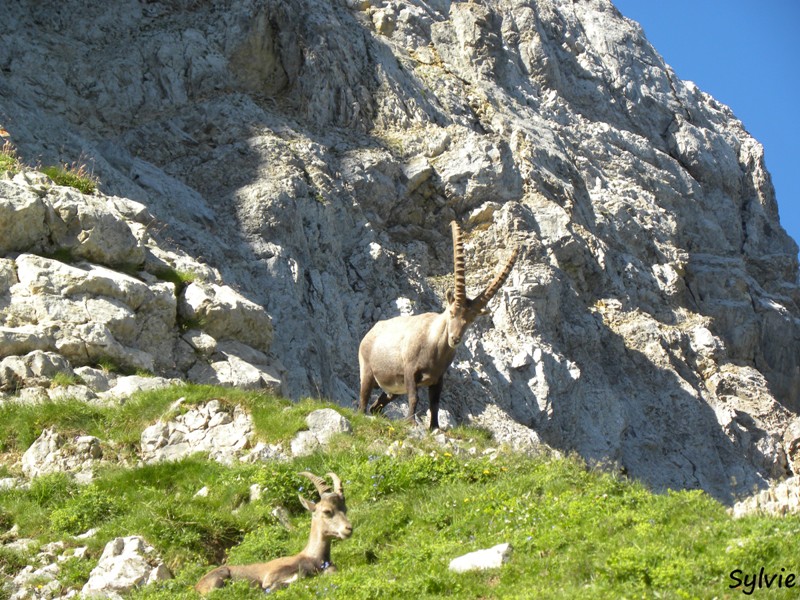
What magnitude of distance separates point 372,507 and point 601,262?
25462 millimetres

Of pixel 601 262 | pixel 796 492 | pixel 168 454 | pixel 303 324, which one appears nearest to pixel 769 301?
pixel 601 262

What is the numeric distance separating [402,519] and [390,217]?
21.1 m

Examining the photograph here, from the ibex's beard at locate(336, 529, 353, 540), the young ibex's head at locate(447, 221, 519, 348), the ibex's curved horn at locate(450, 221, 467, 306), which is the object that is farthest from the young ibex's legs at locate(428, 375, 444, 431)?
the ibex's beard at locate(336, 529, 353, 540)

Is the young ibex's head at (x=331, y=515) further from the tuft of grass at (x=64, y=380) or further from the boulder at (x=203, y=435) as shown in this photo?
the tuft of grass at (x=64, y=380)

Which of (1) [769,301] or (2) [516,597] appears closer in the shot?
(2) [516,597]

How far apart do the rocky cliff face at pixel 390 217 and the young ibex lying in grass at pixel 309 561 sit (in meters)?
7.50

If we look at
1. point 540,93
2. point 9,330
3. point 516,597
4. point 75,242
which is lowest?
point 516,597

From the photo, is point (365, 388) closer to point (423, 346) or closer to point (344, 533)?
point (423, 346)

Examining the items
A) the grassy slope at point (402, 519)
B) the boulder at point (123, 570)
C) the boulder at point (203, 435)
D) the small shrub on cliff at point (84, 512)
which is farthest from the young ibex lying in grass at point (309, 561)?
the boulder at point (203, 435)

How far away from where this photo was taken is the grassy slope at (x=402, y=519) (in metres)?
8.41

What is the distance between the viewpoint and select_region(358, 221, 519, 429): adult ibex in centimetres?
1666

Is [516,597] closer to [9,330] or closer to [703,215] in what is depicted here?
[9,330]

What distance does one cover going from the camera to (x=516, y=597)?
801 cm

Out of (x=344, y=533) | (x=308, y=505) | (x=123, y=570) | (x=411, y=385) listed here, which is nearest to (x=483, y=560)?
(x=344, y=533)
